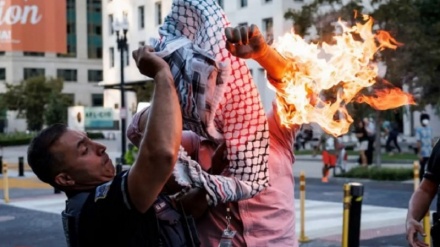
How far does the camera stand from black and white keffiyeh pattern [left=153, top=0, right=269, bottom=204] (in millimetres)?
2625

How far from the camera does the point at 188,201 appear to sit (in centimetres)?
286

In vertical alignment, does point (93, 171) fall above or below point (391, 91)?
below

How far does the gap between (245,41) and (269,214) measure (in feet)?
2.54

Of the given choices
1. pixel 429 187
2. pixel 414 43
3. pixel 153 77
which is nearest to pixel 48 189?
pixel 414 43

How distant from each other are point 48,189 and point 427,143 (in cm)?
990

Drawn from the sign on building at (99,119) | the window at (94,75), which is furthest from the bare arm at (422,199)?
the window at (94,75)

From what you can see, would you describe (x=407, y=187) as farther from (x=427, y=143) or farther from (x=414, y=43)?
(x=414, y=43)

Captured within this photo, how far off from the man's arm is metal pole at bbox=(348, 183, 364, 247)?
5191 millimetres

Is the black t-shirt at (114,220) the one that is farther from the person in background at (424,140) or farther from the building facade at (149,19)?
the building facade at (149,19)

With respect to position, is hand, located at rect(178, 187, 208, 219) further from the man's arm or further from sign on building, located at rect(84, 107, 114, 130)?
sign on building, located at rect(84, 107, 114, 130)

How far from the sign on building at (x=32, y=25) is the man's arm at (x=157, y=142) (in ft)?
44.7

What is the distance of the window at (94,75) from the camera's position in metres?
85.6

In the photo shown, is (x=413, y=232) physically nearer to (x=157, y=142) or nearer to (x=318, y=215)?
(x=157, y=142)

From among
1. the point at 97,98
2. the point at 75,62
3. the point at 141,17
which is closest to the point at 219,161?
the point at 141,17
